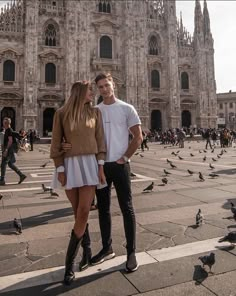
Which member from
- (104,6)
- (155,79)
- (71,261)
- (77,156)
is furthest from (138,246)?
(104,6)

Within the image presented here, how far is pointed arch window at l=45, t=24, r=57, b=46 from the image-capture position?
32312mm

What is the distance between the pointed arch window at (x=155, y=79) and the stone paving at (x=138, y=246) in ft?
105

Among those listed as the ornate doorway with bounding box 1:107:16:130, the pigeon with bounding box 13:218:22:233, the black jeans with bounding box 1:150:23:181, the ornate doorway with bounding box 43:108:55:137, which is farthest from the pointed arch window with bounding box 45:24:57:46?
the pigeon with bounding box 13:218:22:233

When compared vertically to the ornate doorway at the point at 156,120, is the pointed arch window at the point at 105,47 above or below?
above

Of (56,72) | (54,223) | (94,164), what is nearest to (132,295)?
(94,164)

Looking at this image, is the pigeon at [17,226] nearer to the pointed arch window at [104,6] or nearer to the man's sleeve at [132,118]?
the man's sleeve at [132,118]

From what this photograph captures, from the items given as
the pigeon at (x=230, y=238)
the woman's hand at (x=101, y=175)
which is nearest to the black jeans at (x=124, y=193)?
the woman's hand at (x=101, y=175)

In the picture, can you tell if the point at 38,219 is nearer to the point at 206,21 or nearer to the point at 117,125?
the point at 117,125

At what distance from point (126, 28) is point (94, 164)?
34.8 meters

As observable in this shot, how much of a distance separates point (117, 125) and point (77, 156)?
1.75ft

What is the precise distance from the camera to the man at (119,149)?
2817 mm

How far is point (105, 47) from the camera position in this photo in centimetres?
3462

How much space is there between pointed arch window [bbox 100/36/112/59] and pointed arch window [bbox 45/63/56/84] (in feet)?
19.3

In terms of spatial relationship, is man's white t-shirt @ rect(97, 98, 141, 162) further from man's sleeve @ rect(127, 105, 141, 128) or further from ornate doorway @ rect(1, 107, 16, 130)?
ornate doorway @ rect(1, 107, 16, 130)
